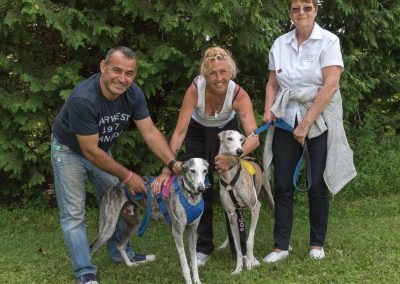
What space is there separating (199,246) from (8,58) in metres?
3.62

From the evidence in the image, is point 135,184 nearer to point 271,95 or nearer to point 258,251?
point 271,95

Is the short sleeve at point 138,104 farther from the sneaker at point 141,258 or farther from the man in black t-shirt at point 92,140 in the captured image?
the sneaker at point 141,258

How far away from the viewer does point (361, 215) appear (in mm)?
7117

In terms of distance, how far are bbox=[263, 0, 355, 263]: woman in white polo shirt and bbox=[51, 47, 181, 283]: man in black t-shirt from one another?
3.75 ft

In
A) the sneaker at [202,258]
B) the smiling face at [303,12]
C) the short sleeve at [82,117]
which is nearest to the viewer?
the short sleeve at [82,117]

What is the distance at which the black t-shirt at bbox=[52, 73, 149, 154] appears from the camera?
4398mm

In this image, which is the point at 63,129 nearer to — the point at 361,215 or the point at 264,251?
the point at 264,251

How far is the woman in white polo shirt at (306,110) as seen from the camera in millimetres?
4715

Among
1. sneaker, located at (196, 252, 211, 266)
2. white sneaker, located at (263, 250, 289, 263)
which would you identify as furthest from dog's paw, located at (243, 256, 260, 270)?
sneaker, located at (196, 252, 211, 266)

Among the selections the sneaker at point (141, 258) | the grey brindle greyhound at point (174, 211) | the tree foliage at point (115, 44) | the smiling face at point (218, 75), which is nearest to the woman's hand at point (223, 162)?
the grey brindle greyhound at point (174, 211)

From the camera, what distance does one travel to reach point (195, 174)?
4434 mm

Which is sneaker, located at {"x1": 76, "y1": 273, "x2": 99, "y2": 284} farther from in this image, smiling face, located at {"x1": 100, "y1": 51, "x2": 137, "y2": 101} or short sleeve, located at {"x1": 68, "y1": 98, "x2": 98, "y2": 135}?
smiling face, located at {"x1": 100, "y1": 51, "x2": 137, "y2": 101}

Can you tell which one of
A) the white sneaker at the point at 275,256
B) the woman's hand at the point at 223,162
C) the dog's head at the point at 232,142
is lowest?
the white sneaker at the point at 275,256

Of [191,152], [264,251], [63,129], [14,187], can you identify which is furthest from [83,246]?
[14,187]
